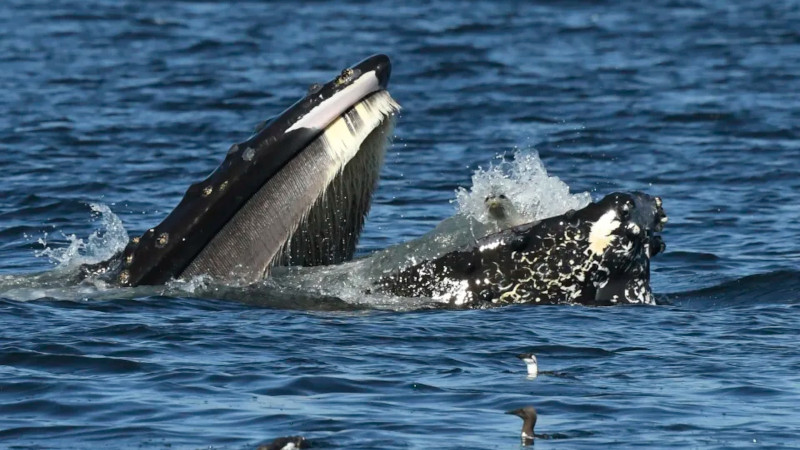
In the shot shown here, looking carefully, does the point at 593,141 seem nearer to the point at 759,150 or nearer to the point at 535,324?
the point at 759,150

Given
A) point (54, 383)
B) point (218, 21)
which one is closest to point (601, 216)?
point (54, 383)

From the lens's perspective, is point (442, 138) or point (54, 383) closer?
point (54, 383)

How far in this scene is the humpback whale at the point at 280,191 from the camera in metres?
9.68

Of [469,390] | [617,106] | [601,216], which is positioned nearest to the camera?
[469,390]

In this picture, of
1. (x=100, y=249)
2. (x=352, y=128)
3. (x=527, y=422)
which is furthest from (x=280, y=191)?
(x=100, y=249)

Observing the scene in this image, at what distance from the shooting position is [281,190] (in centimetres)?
987

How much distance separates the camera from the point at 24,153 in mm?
18781

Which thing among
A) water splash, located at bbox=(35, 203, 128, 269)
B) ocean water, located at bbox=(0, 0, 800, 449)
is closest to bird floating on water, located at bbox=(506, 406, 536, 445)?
ocean water, located at bbox=(0, 0, 800, 449)

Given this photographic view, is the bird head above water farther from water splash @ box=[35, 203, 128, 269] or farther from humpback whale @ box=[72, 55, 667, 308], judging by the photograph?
water splash @ box=[35, 203, 128, 269]

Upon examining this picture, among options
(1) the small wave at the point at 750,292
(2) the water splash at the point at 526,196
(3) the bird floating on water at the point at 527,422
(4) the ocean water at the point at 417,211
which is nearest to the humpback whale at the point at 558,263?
(4) the ocean water at the point at 417,211

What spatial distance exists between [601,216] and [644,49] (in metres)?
18.4

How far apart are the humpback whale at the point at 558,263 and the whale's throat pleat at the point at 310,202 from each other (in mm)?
576

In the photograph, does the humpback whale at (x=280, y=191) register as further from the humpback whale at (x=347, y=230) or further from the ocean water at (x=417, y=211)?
the ocean water at (x=417, y=211)

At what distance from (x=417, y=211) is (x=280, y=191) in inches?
239
